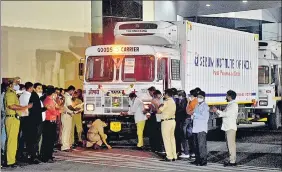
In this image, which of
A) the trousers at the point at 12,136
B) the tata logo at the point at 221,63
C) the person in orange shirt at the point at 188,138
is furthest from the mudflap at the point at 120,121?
the trousers at the point at 12,136

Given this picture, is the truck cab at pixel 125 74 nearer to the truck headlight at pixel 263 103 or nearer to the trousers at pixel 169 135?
the trousers at pixel 169 135

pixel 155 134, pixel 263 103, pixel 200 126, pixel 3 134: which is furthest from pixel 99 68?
pixel 263 103

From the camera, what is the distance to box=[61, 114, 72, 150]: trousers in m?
15.1

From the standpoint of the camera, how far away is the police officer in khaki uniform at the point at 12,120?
471 inches

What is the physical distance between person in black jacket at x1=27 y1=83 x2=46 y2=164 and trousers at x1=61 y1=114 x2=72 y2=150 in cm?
209

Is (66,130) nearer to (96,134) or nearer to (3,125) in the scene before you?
(96,134)

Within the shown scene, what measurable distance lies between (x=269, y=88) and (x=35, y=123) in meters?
11.8

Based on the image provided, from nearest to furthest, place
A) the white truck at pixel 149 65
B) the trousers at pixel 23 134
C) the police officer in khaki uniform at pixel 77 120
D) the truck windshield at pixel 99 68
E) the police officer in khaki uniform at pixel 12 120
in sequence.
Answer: the police officer in khaki uniform at pixel 12 120 < the trousers at pixel 23 134 < the white truck at pixel 149 65 < the truck windshield at pixel 99 68 < the police officer in khaki uniform at pixel 77 120

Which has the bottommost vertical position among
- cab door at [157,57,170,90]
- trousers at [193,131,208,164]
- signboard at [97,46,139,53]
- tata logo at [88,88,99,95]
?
trousers at [193,131,208,164]

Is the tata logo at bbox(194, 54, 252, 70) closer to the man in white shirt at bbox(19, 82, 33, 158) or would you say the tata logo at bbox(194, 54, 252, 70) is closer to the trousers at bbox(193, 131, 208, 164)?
the trousers at bbox(193, 131, 208, 164)

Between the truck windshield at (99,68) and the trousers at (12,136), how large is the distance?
4.01m

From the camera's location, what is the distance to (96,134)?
602 inches

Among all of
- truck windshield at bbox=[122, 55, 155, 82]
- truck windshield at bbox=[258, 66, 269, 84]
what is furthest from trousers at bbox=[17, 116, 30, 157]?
truck windshield at bbox=[258, 66, 269, 84]

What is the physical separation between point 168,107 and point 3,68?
8829mm
